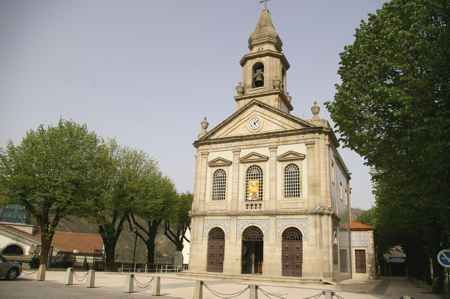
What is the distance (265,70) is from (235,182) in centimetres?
1112

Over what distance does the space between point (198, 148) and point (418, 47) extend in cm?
2308

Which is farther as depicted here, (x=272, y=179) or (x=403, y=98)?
(x=272, y=179)

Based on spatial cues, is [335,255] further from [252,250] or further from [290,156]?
[290,156]

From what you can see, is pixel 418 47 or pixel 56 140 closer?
pixel 418 47

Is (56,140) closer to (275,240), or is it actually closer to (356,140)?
(275,240)

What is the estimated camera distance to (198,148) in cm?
3331

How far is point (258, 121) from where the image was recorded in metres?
31.3

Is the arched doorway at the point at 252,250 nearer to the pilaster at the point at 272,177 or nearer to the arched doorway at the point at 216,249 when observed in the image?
the arched doorway at the point at 216,249

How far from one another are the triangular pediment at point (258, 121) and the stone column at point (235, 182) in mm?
1922

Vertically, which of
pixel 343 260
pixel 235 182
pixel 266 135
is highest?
pixel 266 135

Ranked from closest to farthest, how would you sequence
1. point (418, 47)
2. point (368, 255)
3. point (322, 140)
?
1. point (418, 47)
2. point (322, 140)
3. point (368, 255)

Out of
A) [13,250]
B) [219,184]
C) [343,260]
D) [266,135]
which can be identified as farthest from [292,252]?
[13,250]

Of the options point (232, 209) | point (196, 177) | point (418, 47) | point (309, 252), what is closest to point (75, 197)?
point (196, 177)

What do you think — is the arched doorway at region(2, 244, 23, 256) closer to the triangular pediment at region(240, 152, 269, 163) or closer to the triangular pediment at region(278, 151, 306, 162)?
the triangular pediment at region(240, 152, 269, 163)
